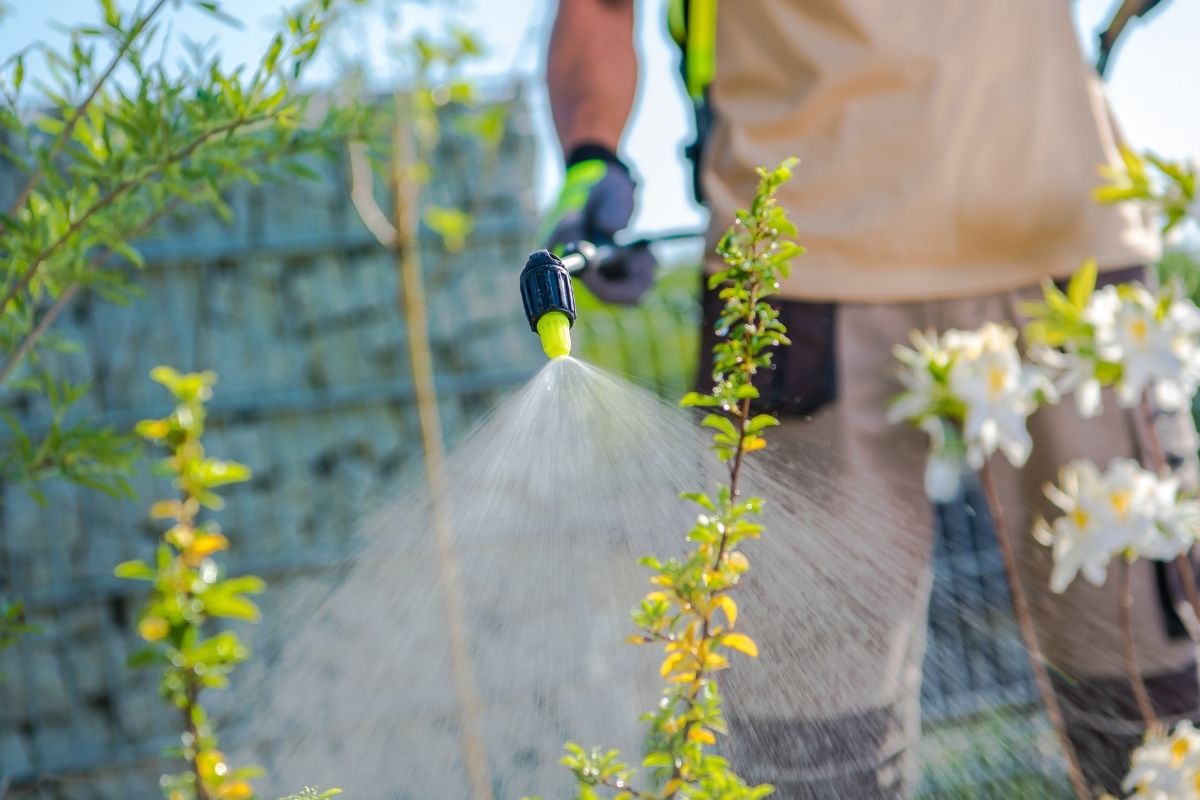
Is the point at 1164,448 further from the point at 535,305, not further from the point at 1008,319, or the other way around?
the point at 535,305

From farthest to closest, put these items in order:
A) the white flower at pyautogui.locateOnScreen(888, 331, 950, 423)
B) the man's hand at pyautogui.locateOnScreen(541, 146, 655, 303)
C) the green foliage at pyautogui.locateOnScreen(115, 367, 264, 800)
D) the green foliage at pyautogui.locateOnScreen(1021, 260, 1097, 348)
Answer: the man's hand at pyautogui.locateOnScreen(541, 146, 655, 303) < the white flower at pyautogui.locateOnScreen(888, 331, 950, 423) < the green foliage at pyautogui.locateOnScreen(1021, 260, 1097, 348) < the green foliage at pyautogui.locateOnScreen(115, 367, 264, 800)

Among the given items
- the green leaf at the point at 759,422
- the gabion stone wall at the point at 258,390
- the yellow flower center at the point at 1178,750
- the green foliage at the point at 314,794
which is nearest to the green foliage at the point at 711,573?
the green leaf at the point at 759,422

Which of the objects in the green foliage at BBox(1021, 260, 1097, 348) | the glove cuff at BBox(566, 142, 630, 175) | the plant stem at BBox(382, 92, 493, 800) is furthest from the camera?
the plant stem at BBox(382, 92, 493, 800)

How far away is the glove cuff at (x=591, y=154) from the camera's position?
77.5 inches

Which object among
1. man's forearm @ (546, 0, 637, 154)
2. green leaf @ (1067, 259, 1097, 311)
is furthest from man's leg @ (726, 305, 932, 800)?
man's forearm @ (546, 0, 637, 154)

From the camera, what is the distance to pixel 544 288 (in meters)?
0.97

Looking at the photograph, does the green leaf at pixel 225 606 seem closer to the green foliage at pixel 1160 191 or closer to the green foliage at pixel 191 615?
the green foliage at pixel 191 615

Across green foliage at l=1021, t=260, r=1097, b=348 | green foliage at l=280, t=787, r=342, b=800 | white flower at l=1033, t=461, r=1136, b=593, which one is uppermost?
green foliage at l=1021, t=260, r=1097, b=348

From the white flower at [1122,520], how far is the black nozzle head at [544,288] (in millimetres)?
743

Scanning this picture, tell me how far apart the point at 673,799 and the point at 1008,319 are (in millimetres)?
962

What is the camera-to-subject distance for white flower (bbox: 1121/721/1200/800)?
1.20 m

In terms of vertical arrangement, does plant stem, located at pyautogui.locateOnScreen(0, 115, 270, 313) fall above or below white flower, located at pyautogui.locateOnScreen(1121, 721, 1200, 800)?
above

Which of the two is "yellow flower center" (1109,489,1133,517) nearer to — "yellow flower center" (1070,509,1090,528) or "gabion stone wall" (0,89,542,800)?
"yellow flower center" (1070,509,1090,528)

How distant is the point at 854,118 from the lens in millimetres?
1619
